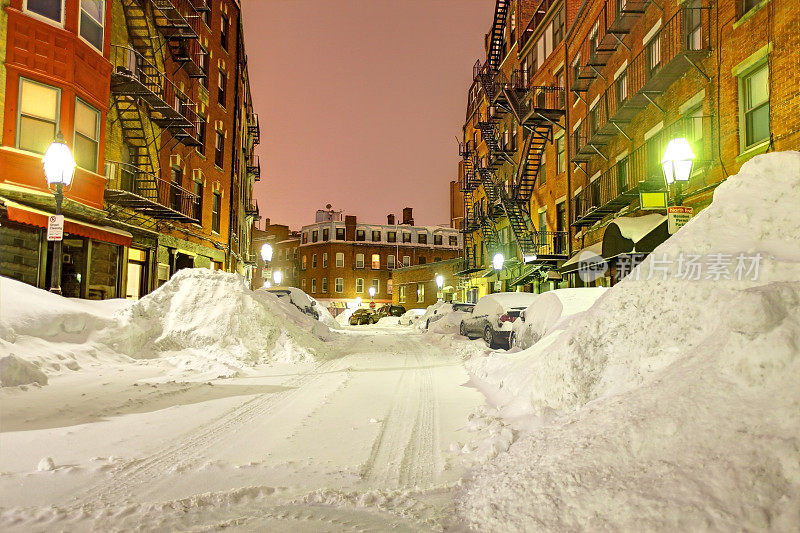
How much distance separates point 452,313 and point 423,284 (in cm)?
3511

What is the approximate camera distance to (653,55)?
16.0 meters

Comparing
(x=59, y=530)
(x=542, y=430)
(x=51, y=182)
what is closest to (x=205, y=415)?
(x=59, y=530)

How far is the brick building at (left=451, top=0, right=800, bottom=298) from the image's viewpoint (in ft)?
37.5

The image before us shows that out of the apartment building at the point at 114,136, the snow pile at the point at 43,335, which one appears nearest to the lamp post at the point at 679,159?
the snow pile at the point at 43,335

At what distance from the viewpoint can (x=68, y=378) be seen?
24.2 feet

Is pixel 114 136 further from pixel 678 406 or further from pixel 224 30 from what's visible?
pixel 678 406

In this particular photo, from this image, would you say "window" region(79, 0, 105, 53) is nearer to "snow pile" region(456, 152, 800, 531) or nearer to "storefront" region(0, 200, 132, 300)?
"storefront" region(0, 200, 132, 300)

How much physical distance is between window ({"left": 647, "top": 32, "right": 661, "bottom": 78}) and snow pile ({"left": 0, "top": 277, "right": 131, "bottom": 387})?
17275 mm

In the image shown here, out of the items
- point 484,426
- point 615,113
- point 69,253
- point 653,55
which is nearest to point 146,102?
point 69,253

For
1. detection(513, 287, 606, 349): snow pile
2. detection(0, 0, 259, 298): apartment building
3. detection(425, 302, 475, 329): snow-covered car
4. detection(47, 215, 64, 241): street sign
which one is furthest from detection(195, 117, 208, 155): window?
detection(513, 287, 606, 349): snow pile

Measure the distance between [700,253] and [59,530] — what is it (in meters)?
6.54

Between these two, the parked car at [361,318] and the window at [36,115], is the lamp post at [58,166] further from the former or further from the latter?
the parked car at [361,318]

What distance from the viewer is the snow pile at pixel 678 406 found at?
2666mm

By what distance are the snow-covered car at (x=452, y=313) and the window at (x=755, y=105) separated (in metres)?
12.4
